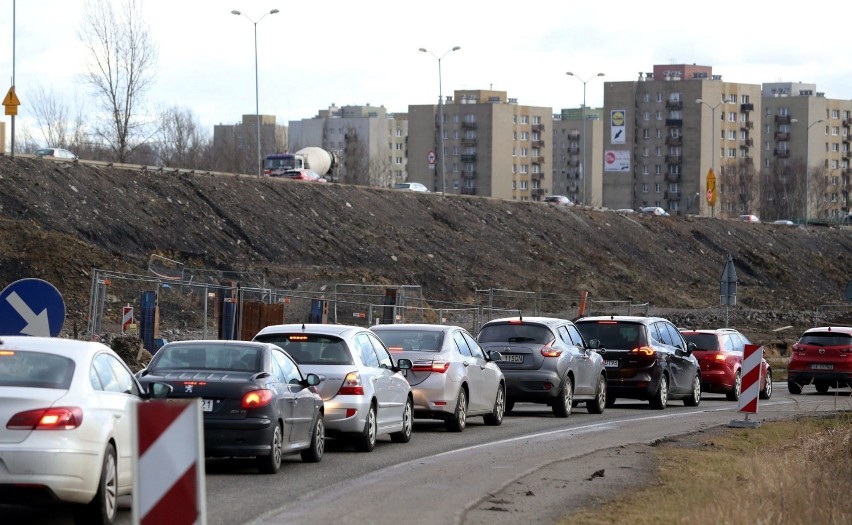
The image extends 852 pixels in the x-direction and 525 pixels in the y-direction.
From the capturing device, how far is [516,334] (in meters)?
23.9

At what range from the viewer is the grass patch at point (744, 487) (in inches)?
430

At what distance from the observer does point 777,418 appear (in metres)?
24.1

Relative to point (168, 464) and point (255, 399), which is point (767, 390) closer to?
point (255, 399)

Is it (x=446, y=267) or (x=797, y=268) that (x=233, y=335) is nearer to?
(x=446, y=267)

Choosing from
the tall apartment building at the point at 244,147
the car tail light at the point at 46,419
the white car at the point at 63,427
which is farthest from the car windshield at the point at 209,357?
the tall apartment building at the point at 244,147

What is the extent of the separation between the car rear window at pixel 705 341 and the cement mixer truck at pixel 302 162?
53.7 meters

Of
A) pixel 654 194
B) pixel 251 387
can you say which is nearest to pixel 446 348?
pixel 251 387

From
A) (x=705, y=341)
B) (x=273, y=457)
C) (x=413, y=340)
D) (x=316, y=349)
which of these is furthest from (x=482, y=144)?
(x=273, y=457)

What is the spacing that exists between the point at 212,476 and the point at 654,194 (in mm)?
160451

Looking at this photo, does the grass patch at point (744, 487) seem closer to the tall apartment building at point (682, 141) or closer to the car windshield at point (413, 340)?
the car windshield at point (413, 340)

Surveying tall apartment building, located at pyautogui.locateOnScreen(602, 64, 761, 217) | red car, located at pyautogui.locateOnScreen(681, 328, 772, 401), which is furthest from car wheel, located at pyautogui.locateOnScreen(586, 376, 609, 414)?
tall apartment building, located at pyautogui.locateOnScreen(602, 64, 761, 217)

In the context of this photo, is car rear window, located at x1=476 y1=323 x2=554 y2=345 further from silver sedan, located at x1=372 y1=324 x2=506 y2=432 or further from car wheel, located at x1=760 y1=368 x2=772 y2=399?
car wheel, located at x1=760 y1=368 x2=772 y2=399

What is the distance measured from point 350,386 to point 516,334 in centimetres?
753

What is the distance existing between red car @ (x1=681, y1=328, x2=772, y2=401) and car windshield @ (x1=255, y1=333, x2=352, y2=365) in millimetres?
14892
